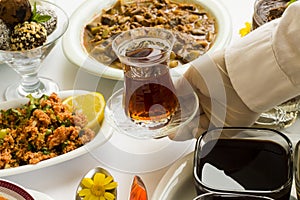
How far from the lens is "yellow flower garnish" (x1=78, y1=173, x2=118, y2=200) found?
97 centimetres

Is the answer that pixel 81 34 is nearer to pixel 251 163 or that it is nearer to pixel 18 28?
pixel 18 28

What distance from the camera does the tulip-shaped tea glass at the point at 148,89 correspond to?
3.05ft

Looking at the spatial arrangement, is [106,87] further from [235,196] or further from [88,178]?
[235,196]

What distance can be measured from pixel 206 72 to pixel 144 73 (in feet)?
0.49

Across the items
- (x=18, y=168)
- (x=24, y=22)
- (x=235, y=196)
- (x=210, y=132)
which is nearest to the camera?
(x=235, y=196)

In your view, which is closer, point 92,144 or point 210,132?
point 210,132

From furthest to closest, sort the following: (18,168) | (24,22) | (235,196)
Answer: (24,22) < (18,168) < (235,196)

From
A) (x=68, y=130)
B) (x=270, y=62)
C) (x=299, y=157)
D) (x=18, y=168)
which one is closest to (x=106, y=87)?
(x=68, y=130)

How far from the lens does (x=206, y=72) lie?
3.40 feet

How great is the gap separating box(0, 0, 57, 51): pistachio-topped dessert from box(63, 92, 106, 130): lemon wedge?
0.45 feet

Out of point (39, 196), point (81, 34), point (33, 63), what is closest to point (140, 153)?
point (39, 196)

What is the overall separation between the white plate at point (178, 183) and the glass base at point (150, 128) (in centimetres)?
6

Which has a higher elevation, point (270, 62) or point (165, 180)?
point (270, 62)

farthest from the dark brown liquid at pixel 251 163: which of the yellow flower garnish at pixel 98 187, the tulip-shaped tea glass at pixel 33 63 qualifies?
the tulip-shaped tea glass at pixel 33 63
